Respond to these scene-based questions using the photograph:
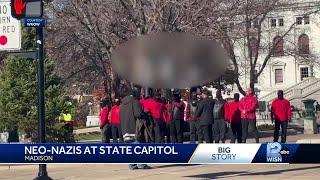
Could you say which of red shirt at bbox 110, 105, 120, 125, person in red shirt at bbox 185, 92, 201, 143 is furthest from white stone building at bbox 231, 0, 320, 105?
red shirt at bbox 110, 105, 120, 125

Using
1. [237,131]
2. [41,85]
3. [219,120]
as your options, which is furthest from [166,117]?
[41,85]

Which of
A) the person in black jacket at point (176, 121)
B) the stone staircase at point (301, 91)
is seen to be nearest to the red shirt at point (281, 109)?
the person in black jacket at point (176, 121)

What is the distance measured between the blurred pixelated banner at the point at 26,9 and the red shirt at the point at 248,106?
8.20 meters

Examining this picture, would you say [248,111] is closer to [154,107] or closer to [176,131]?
[176,131]

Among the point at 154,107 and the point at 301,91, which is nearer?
the point at 154,107

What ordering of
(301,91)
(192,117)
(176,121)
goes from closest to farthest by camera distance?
(192,117), (176,121), (301,91)

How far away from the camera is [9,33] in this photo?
39.4 feet

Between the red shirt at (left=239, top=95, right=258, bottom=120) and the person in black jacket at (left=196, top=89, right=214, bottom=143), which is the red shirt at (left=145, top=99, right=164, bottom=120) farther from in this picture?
Answer: the red shirt at (left=239, top=95, right=258, bottom=120)

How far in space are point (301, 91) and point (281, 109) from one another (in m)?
57.0

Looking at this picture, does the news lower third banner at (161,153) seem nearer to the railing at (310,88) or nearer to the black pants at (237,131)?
the black pants at (237,131)

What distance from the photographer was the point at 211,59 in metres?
18.5

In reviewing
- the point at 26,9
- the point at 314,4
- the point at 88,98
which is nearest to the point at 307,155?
the point at 26,9

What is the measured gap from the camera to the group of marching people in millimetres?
16844

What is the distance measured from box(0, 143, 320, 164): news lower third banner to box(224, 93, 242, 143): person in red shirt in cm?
800
